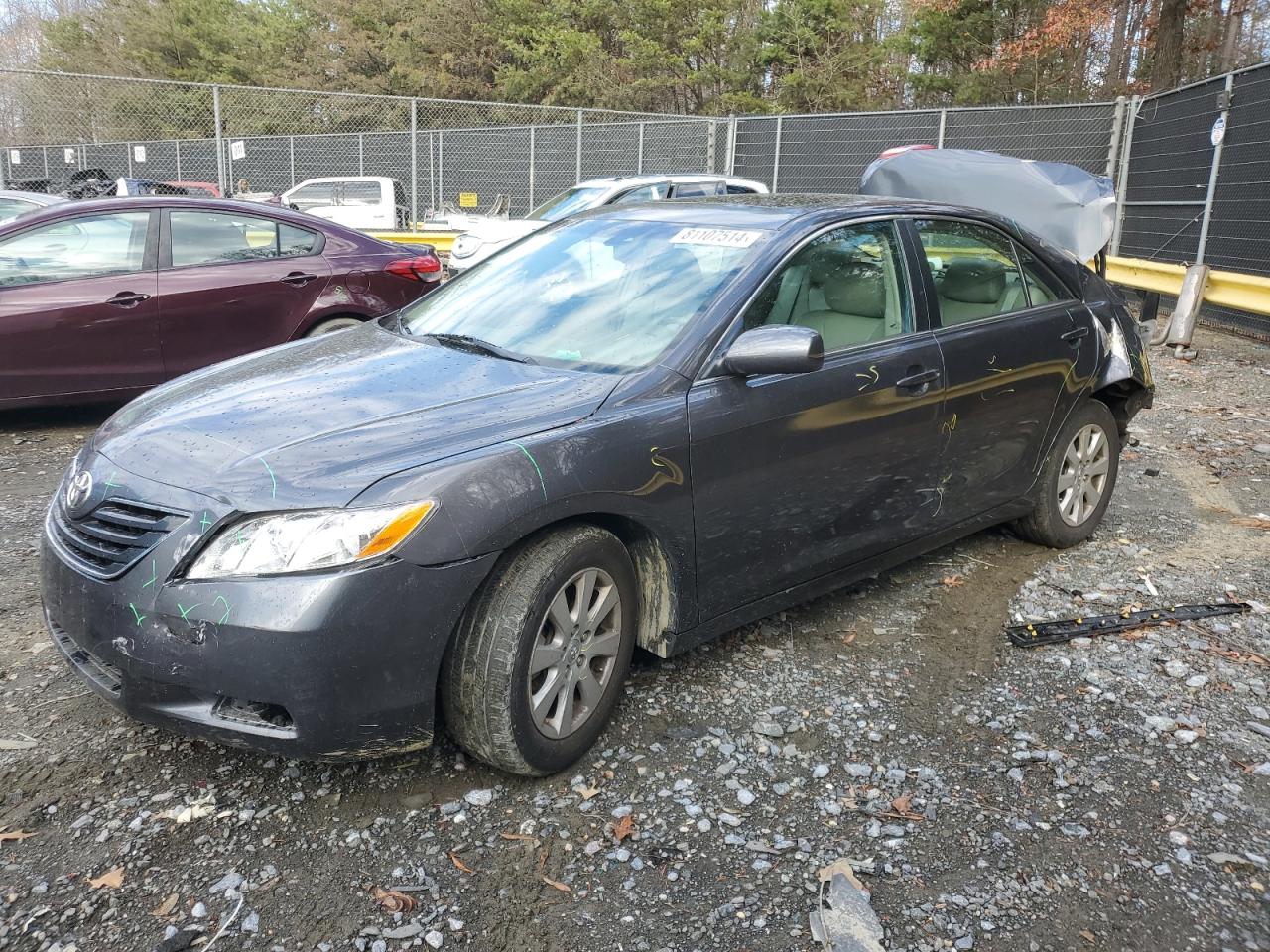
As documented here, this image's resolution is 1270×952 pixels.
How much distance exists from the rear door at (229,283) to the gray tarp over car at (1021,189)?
5.23 metres

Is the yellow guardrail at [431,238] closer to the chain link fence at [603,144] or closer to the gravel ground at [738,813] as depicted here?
the chain link fence at [603,144]

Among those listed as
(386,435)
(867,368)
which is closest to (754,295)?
(867,368)

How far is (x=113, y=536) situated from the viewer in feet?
8.82

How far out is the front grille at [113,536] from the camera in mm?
2604

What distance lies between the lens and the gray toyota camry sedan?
8.27 feet

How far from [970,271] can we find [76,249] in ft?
18.2

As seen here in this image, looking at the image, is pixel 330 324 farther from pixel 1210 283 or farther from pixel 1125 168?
pixel 1125 168

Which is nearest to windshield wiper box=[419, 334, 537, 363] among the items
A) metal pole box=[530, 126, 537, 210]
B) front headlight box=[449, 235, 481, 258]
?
front headlight box=[449, 235, 481, 258]

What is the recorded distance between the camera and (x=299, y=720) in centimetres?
251

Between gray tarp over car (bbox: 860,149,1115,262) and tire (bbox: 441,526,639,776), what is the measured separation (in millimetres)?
6951

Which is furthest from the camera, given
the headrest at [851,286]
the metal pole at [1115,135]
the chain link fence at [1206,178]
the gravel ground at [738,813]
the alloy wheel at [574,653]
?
the metal pole at [1115,135]

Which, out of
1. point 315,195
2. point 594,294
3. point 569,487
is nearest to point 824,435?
point 594,294

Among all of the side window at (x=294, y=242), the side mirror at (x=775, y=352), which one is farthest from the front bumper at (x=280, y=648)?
the side window at (x=294, y=242)

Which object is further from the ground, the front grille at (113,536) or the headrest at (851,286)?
the headrest at (851,286)
